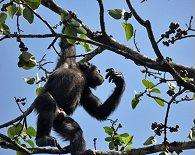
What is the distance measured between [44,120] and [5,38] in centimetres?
275

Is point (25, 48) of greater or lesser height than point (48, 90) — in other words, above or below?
below

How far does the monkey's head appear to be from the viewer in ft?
32.5

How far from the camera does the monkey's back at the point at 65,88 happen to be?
884 centimetres

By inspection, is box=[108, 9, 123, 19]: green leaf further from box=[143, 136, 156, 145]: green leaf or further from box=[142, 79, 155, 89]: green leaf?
box=[143, 136, 156, 145]: green leaf

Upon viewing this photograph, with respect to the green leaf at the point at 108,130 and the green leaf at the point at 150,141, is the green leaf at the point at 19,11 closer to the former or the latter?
the green leaf at the point at 108,130

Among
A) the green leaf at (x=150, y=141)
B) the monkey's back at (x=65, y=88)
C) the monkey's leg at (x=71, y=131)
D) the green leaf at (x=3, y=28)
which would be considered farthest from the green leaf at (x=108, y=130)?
the green leaf at (x=3, y=28)

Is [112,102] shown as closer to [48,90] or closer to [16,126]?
[48,90]

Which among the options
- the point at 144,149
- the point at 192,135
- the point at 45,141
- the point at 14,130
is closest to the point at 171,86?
the point at 192,135

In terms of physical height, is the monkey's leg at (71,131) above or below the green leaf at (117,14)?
below

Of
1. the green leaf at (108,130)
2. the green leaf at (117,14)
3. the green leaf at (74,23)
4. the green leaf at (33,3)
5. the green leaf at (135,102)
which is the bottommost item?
the green leaf at (108,130)

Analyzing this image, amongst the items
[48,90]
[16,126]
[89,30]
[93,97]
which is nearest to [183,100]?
[89,30]

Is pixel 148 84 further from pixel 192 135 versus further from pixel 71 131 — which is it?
pixel 71 131

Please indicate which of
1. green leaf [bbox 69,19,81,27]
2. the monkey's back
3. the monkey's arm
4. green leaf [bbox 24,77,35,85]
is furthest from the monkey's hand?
green leaf [bbox 69,19,81,27]

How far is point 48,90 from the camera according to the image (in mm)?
8797
